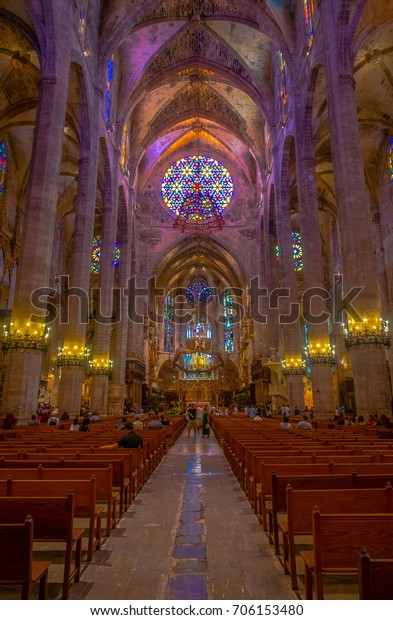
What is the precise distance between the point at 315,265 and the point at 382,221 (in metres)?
10.4

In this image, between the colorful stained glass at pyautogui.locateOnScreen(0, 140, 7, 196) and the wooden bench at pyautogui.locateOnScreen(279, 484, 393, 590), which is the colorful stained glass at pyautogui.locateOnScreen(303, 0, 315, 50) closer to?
the colorful stained glass at pyautogui.locateOnScreen(0, 140, 7, 196)

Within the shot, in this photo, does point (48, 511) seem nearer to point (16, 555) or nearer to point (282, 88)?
point (16, 555)

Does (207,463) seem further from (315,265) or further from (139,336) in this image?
(139,336)

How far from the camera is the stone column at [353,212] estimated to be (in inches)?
519

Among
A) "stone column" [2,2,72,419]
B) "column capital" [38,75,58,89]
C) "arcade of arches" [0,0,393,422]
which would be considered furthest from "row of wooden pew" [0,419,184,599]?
"column capital" [38,75,58,89]

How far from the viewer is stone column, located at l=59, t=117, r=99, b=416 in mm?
18422

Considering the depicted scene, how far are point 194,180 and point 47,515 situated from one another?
42.6m

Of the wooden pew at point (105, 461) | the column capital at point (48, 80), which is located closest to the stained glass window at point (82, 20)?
the column capital at point (48, 80)

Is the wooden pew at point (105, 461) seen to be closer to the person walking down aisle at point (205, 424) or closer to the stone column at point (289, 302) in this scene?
the person walking down aisle at point (205, 424)

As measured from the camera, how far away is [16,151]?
89.8 feet

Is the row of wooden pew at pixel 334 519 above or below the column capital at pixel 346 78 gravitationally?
below

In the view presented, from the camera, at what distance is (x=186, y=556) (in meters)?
3.84

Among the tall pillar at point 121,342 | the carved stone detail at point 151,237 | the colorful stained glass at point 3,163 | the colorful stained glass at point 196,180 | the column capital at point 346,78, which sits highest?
the colorful stained glass at point 196,180

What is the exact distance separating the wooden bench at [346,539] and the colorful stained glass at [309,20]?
22.4 meters
